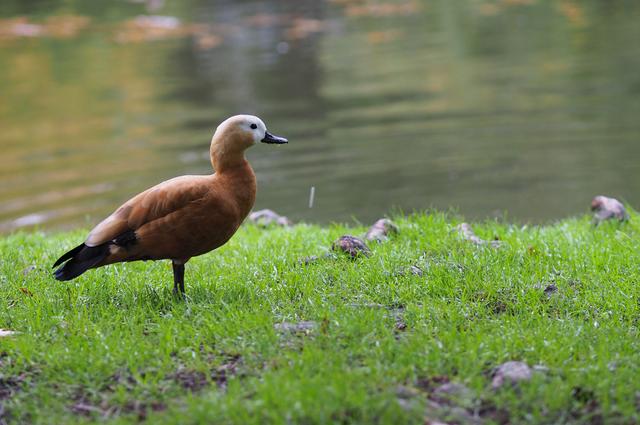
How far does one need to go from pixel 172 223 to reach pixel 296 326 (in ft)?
2.86

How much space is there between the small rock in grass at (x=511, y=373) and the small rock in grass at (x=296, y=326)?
97 cm

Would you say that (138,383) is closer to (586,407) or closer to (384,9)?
(586,407)

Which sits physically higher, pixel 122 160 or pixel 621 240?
pixel 621 240

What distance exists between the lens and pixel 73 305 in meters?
4.95

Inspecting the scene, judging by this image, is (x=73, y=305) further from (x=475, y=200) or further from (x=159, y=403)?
(x=475, y=200)

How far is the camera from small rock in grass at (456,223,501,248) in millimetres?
5973

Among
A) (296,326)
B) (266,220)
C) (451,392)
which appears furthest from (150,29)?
(451,392)

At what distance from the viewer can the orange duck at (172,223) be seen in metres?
4.81

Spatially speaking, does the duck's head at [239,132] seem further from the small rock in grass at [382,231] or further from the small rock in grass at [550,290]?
the small rock in grass at [550,290]

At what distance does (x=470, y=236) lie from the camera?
20.1ft

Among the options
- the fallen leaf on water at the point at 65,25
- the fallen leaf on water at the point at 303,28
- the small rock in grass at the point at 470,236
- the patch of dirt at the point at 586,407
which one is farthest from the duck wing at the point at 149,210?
the fallen leaf on water at the point at 65,25

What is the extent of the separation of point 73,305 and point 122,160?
8270 mm

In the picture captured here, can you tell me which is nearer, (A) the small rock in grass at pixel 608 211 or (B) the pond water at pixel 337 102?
(A) the small rock in grass at pixel 608 211

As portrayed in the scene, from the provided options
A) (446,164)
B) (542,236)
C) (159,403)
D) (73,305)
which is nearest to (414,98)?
(446,164)
